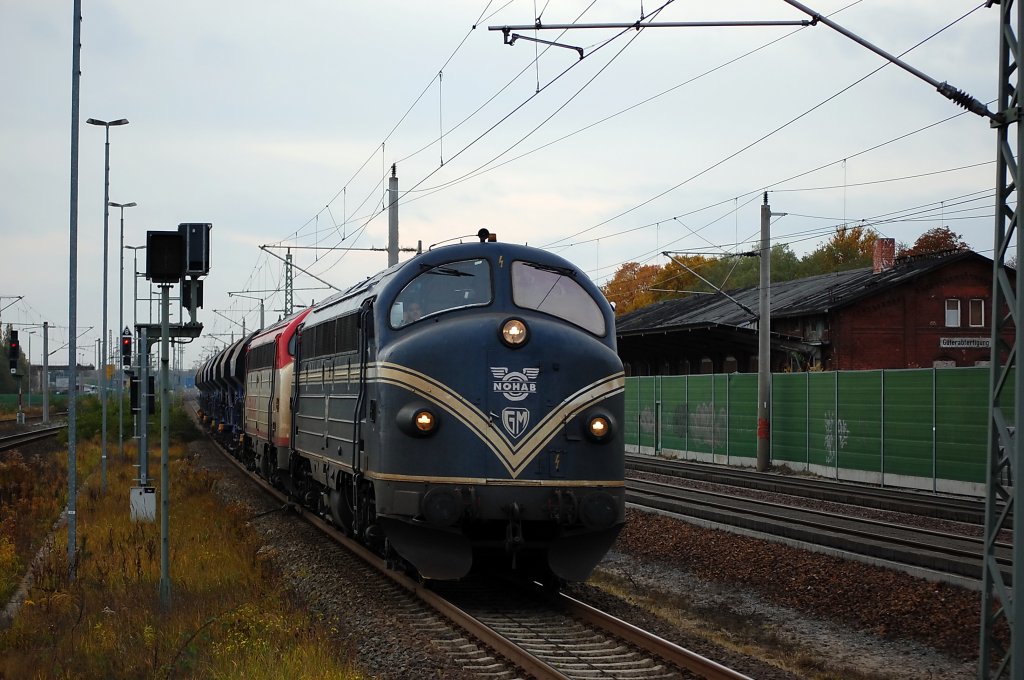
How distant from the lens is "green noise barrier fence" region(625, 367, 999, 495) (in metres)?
23.4

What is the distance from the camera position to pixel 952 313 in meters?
47.1

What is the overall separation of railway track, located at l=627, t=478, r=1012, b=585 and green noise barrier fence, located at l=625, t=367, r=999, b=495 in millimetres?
1893

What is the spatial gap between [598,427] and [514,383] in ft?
3.40

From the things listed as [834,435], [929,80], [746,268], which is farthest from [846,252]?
[929,80]

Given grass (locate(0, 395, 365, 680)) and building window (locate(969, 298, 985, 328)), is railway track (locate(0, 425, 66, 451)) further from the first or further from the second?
building window (locate(969, 298, 985, 328))

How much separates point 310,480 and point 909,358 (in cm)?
3366

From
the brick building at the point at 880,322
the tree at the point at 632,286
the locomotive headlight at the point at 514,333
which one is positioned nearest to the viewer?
the locomotive headlight at the point at 514,333

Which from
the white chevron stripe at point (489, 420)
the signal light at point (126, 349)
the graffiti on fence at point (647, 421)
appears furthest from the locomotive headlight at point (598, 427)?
the graffiti on fence at point (647, 421)

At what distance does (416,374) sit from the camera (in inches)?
448

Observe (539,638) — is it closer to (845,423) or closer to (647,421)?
(845,423)

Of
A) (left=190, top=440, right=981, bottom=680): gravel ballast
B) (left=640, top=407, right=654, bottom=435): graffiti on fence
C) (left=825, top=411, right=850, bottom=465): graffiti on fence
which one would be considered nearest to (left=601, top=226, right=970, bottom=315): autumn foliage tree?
(left=640, top=407, right=654, bottom=435): graffiti on fence

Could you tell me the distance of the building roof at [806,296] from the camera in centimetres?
4484

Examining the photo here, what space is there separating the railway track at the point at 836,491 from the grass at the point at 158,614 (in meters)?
12.2

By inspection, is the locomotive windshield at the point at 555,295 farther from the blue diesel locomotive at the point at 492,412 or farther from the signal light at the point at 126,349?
the signal light at the point at 126,349
